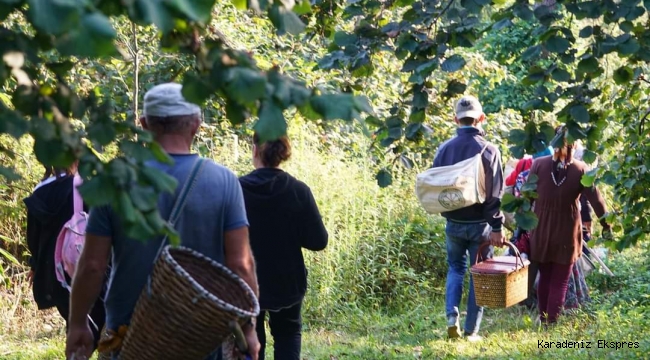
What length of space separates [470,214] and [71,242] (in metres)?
3.35

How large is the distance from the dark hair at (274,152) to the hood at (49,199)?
1.17 metres

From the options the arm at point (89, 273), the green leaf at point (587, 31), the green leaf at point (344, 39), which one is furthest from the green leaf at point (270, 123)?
the green leaf at point (587, 31)

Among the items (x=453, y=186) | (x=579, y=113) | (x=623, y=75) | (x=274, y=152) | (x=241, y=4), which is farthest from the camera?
(x=453, y=186)

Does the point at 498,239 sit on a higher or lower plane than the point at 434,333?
higher

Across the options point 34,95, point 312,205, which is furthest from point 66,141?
point 312,205

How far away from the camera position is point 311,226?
527 cm

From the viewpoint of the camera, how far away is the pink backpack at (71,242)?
528cm

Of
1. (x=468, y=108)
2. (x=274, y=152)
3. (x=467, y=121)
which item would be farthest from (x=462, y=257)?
(x=274, y=152)

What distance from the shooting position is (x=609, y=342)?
24.2 feet

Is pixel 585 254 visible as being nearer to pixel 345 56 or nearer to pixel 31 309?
pixel 31 309

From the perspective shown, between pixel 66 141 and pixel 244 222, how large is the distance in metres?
1.69

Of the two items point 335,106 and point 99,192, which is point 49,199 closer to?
point 99,192

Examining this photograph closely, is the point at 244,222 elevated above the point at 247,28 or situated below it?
below

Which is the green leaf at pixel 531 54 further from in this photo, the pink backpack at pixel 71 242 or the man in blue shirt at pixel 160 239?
the pink backpack at pixel 71 242
